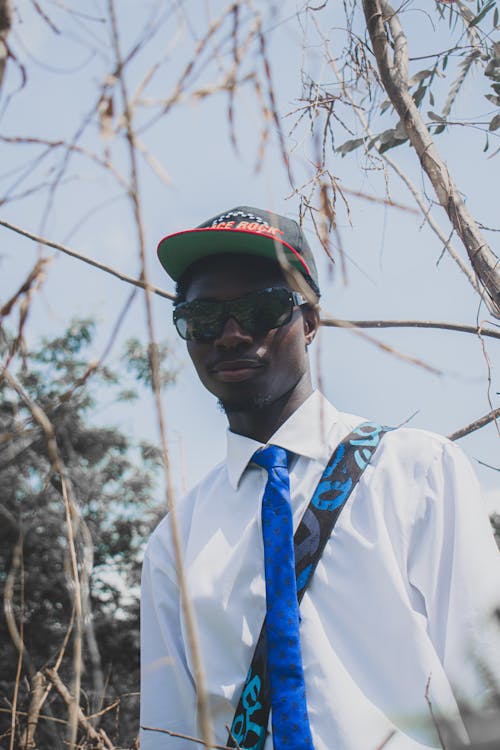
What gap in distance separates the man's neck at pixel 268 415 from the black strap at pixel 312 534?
0.20 m

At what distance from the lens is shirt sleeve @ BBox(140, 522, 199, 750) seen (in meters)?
1.71

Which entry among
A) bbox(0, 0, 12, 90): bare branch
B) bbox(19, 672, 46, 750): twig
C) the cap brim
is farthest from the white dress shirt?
bbox(0, 0, 12, 90): bare branch

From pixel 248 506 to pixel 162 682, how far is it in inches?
19.4

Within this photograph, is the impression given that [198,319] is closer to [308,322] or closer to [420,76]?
[308,322]

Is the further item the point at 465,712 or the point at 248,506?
the point at 248,506

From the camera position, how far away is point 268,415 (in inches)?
73.4

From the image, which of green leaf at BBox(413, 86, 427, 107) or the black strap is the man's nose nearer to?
the black strap

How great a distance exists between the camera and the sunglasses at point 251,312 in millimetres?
1794

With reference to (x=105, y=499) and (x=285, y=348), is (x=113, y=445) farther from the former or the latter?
(x=285, y=348)

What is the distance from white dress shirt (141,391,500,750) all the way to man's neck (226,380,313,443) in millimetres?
45

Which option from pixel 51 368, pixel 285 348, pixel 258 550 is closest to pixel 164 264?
pixel 285 348

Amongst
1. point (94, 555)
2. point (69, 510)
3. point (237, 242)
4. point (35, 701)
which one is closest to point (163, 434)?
point (69, 510)

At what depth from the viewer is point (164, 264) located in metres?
2.12

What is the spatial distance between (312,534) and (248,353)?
1.58ft
